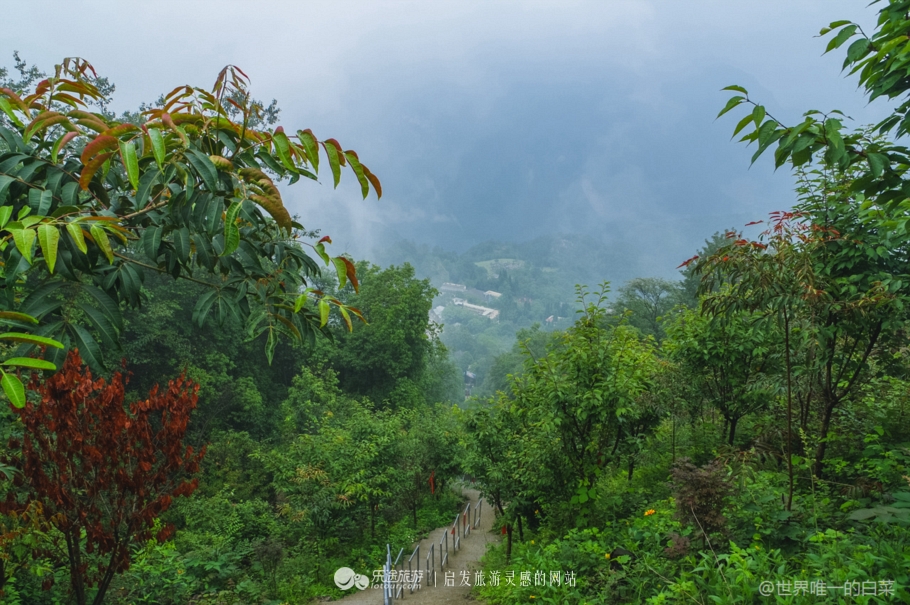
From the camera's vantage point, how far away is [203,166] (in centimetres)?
165

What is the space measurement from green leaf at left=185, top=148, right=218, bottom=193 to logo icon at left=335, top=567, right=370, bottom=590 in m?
7.63

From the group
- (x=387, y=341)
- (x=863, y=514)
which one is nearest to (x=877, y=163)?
(x=863, y=514)

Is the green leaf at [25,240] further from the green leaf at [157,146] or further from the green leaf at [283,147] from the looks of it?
the green leaf at [283,147]

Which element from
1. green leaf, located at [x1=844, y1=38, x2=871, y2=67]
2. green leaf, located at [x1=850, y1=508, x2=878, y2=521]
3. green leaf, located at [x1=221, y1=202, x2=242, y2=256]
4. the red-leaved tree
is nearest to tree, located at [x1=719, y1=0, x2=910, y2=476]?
green leaf, located at [x1=844, y1=38, x2=871, y2=67]

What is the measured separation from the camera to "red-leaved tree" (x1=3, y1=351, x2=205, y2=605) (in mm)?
2596

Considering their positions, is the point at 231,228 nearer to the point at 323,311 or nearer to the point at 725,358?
the point at 323,311

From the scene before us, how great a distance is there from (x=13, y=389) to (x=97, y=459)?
198 cm

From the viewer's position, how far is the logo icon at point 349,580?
7.76 m

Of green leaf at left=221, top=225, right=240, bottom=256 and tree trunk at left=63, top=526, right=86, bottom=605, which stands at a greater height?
green leaf at left=221, top=225, right=240, bottom=256

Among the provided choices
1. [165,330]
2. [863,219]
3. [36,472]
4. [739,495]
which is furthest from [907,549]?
[165,330]

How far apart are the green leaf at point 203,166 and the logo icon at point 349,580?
7625 millimetres

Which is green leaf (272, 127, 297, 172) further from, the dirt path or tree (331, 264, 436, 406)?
tree (331, 264, 436, 406)

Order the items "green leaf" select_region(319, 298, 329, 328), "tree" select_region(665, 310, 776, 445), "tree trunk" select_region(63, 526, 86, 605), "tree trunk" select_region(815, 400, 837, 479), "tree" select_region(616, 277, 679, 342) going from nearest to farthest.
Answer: "green leaf" select_region(319, 298, 329, 328)
"tree trunk" select_region(63, 526, 86, 605)
"tree trunk" select_region(815, 400, 837, 479)
"tree" select_region(665, 310, 776, 445)
"tree" select_region(616, 277, 679, 342)

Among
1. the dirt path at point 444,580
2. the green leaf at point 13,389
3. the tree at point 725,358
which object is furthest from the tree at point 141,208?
the dirt path at point 444,580
